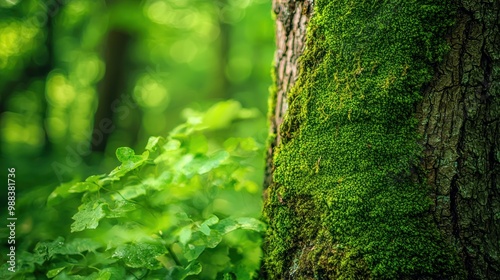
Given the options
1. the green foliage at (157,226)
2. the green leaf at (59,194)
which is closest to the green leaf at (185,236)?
the green foliage at (157,226)

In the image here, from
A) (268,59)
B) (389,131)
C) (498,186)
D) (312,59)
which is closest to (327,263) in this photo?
(389,131)

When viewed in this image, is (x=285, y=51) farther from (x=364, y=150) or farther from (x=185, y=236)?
(x=185, y=236)

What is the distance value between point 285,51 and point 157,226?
116 cm

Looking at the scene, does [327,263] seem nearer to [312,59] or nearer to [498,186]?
[498,186]

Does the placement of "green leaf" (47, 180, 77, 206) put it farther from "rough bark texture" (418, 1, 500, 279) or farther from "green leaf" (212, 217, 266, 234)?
"rough bark texture" (418, 1, 500, 279)

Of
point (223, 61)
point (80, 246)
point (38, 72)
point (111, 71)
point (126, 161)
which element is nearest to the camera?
point (126, 161)

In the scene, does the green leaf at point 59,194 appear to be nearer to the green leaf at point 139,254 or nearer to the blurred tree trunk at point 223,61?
the green leaf at point 139,254

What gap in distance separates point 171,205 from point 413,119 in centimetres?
140

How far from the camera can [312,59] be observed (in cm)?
173


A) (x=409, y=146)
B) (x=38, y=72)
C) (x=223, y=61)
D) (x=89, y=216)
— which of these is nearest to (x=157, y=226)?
(x=89, y=216)

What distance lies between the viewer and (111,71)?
716 cm

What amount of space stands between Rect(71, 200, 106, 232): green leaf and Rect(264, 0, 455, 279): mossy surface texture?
0.86 m

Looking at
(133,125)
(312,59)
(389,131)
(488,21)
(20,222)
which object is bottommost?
(133,125)

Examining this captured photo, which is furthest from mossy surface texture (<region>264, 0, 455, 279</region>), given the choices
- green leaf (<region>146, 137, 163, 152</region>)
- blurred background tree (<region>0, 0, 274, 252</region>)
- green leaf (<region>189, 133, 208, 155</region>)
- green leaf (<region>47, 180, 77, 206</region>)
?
blurred background tree (<region>0, 0, 274, 252</region>)
